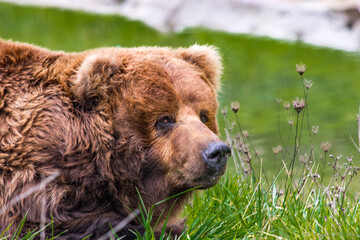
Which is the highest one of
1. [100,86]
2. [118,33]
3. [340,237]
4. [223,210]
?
[100,86]

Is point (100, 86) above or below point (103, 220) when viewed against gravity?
above

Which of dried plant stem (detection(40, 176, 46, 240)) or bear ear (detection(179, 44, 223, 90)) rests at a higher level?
bear ear (detection(179, 44, 223, 90))

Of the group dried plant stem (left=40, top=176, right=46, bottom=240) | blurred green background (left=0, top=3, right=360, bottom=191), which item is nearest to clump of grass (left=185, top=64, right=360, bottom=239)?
dried plant stem (left=40, top=176, right=46, bottom=240)

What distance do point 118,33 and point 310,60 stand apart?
17.4 ft

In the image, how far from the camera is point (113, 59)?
15.1 feet

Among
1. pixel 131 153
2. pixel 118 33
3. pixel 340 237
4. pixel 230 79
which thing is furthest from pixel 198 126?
pixel 118 33

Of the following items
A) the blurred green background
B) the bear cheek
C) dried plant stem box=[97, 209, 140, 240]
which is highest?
the bear cheek

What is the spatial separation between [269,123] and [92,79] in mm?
6289

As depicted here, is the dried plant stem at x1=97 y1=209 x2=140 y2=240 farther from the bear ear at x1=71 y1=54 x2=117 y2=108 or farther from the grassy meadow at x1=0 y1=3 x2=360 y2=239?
the bear ear at x1=71 y1=54 x2=117 y2=108

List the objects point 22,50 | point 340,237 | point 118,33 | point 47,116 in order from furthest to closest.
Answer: point 118,33
point 22,50
point 47,116
point 340,237

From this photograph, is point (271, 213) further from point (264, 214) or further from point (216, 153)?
point (216, 153)

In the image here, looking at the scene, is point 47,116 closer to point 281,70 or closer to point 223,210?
point 223,210

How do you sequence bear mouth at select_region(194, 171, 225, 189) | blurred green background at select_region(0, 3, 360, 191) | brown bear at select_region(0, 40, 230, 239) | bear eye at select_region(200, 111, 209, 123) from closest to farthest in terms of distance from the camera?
brown bear at select_region(0, 40, 230, 239)
bear mouth at select_region(194, 171, 225, 189)
bear eye at select_region(200, 111, 209, 123)
blurred green background at select_region(0, 3, 360, 191)

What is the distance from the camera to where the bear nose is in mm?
4273
